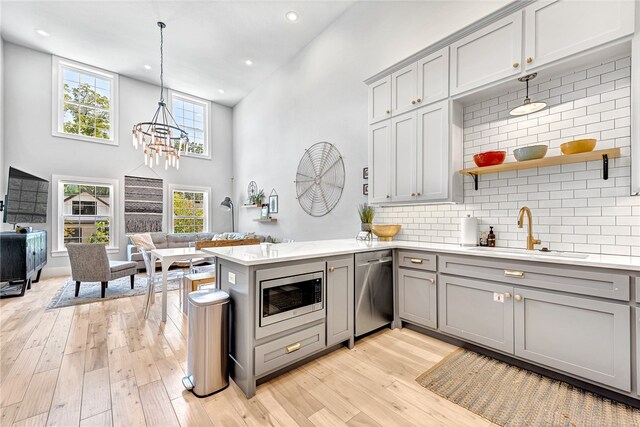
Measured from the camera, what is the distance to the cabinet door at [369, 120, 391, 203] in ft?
10.3

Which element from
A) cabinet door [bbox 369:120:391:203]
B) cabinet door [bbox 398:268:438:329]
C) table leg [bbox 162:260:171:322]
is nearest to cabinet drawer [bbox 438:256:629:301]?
cabinet door [bbox 398:268:438:329]

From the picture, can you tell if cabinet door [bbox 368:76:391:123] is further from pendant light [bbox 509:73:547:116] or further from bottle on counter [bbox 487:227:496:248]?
bottle on counter [bbox 487:227:496:248]

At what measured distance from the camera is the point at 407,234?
333 cm

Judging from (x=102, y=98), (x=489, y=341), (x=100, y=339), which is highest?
(x=102, y=98)

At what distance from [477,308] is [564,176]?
1302 mm

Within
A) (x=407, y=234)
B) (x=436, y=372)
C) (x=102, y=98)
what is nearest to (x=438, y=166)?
(x=407, y=234)

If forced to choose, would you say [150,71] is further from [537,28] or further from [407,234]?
[537,28]

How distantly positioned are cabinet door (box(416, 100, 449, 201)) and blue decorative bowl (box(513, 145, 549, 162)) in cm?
59

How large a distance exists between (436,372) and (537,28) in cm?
277

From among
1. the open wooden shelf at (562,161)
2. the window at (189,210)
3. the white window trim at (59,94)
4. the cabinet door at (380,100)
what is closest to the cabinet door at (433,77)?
the cabinet door at (380,100)

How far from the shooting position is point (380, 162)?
3232 millimetres

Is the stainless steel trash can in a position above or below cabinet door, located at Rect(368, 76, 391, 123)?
below

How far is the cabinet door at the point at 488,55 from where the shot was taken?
7.30 feet

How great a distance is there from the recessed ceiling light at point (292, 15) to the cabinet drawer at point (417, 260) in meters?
4.06
